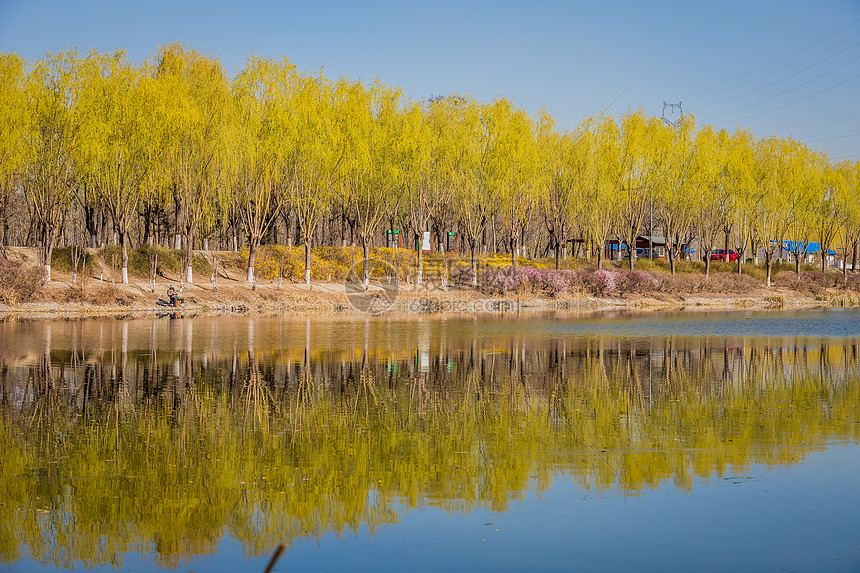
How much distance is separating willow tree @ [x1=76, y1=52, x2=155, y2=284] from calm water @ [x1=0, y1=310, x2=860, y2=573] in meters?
22.7

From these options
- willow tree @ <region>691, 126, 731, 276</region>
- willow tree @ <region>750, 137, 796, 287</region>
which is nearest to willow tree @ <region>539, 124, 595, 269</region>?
willow tree @ <region>691, 126, 731, 276</region>

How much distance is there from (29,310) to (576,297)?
109 feet

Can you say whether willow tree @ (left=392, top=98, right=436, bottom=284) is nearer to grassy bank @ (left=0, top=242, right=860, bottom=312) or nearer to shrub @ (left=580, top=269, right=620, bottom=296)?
grassy bank @ (left=0, top=242, right=860, bottom=312)

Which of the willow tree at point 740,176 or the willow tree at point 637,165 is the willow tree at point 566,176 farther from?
the willow tree at point 740,176

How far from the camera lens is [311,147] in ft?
165

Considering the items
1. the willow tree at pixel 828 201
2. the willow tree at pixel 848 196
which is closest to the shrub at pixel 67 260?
the willow tree at pixel 828 201

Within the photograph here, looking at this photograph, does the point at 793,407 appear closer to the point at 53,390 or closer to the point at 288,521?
the point at 288,521

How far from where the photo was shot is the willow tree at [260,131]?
49.5m

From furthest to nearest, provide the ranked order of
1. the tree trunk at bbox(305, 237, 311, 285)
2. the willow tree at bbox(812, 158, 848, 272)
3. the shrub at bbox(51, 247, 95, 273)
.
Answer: the willow tree at bbox(812, 158, 848, 272)
the tree trunk at bbox(305, 237, 311, 285)
the shrub at bbox(51, 247, 95, 273)

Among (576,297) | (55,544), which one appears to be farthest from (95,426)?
(576,297)

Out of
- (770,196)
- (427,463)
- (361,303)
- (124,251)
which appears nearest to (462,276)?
(361,303)

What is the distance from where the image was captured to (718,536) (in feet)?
28.3

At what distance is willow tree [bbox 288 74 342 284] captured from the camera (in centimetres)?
5047

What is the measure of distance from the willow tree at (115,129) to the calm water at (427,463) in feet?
74.6
